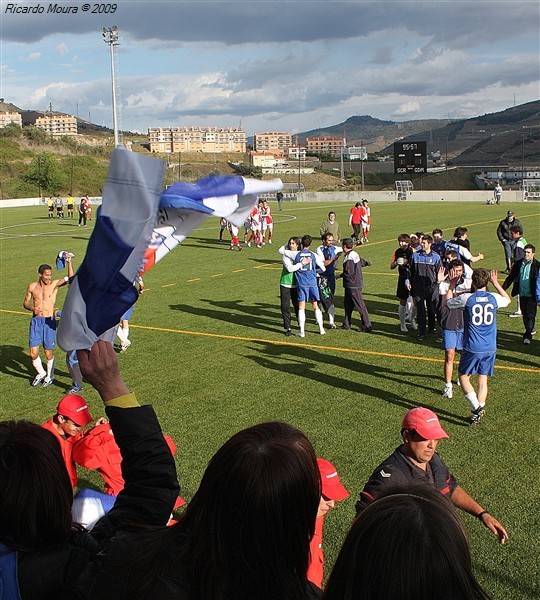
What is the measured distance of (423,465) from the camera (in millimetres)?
5125

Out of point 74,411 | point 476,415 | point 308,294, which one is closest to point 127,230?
point 74,411

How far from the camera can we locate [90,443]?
5535mm

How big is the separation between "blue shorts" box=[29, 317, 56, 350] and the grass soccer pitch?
70 cm

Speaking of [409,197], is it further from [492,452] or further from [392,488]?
[392,488]

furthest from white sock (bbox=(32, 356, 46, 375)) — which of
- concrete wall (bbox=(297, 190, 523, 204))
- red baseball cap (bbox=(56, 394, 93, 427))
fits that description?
concrete wall (bbox=(297, 190, 523, 204))

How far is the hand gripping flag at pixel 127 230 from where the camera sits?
2387 millimetres

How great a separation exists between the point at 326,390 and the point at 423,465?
5524 mm

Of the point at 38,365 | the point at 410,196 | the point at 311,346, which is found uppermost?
the point at 410,196

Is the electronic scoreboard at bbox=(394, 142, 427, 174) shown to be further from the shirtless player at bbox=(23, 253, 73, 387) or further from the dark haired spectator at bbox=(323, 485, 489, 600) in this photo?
the dark haired spectator at bbox=(323, 485, 489, 600)

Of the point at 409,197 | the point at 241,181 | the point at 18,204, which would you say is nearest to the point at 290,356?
the point at 241,181

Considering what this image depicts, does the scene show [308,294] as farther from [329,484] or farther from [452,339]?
[329,484]

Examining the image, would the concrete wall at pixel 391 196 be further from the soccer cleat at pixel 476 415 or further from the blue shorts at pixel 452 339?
the soccer cleat at pixel 476 415

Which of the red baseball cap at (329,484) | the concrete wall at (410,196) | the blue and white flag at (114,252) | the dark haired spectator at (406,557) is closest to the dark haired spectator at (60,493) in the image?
the blue and white flag at (114,252)

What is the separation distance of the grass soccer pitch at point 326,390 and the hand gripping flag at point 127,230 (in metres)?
4.01
